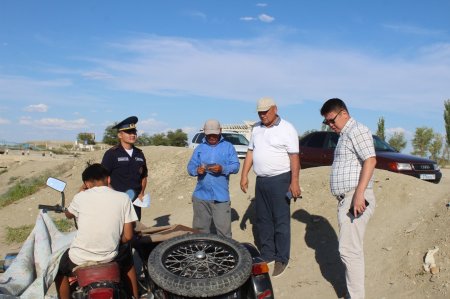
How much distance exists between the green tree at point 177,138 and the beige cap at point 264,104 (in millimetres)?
36787

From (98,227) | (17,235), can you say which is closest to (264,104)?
(98,227)

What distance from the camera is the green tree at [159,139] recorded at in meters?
41.3

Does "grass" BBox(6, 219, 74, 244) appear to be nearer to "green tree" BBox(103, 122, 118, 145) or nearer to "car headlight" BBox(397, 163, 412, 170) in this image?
"car headlight" BBox(397, 163, 412, 170)

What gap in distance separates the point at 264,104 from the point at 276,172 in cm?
87

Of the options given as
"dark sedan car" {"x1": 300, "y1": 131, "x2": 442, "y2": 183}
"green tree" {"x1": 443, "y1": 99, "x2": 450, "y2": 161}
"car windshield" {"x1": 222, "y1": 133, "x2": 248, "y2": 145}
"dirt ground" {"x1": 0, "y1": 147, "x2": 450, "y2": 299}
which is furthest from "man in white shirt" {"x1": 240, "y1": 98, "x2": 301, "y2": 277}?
"green tree" {"x1": 443, "y1": 99, "x2": 450, "y2": 161}

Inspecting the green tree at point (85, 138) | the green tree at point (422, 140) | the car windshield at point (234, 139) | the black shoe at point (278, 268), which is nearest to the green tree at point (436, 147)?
the green tree at point (422, 140)

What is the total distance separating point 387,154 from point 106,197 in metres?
10.00

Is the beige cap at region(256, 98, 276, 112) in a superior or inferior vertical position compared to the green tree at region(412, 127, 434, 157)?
superior

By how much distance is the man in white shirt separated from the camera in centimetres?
576

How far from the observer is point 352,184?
4.60 meters

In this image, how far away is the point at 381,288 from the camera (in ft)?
18.2

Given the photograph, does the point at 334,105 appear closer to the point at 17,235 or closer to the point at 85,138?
the point at 17,235

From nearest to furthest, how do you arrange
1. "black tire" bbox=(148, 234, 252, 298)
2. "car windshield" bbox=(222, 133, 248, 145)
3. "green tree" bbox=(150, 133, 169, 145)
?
"black tire" bbox=(148, 234, 252, 298)
"car windshield" bbox=(222, 133, 248, 145)
"green tree" bbox=(150, 133, 169, 145)

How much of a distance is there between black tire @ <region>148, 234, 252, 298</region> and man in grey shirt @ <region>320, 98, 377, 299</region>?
4.68ft
